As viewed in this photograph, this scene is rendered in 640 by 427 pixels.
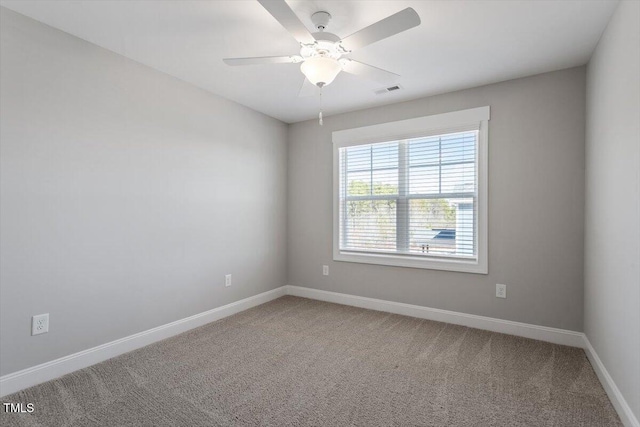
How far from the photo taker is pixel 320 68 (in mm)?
2010

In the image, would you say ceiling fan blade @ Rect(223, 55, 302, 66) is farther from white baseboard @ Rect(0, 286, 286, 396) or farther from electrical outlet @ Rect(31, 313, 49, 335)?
white baseboard @ Rect(0, 286, 286, 396)

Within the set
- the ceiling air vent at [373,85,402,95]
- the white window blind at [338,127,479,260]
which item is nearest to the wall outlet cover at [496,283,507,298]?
the white window blind at [338,127,479,260]

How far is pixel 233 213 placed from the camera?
144 inches

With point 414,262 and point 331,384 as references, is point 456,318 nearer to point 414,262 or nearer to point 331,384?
point 414,262

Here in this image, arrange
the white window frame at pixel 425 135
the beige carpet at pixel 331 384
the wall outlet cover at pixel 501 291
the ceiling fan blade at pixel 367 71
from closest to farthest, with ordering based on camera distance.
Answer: the beige carpet at pixel 331 384
the ceiling fan blade at pixel 367 71
the wall outlet cover at pixel 501 291
the white window frame at pixel 425 135

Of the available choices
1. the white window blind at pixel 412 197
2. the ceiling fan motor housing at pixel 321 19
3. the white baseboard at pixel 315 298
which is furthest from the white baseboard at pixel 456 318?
the ceiling fan motor housing at pixel 321 19

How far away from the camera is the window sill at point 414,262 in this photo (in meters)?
3.20

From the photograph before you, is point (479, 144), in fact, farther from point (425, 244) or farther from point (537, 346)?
point (537, 346)

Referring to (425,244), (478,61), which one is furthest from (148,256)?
(478,61)

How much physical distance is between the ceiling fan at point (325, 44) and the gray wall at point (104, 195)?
1.23 meters

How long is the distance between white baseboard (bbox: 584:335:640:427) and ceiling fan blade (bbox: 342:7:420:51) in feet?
7.54

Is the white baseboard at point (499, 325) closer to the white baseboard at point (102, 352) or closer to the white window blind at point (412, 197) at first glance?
the white window blind at point (412, 197)

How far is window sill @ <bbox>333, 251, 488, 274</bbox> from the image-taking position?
10.5 ft

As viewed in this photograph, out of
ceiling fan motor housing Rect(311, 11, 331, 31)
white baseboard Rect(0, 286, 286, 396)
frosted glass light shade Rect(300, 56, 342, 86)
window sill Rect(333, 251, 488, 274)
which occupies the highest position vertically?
ceiling fan motor housing Rect(311, 11, 331, 31)
